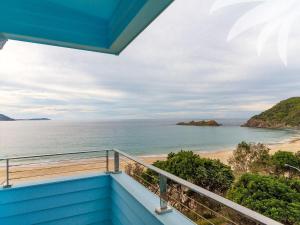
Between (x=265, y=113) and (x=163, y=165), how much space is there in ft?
184

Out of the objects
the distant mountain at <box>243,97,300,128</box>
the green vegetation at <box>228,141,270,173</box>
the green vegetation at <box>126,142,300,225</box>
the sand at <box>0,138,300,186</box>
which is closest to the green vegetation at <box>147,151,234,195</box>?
the green vegetation at <box>126,142,300,225</box>

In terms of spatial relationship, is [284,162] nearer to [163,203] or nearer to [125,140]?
[163,203]

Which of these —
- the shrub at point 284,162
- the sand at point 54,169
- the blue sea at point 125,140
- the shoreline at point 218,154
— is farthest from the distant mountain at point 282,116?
the shrub at point 284,162

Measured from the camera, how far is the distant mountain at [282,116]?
139 ft

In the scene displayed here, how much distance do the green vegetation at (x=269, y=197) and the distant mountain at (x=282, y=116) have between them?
135 ft

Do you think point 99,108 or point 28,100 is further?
point 99,108

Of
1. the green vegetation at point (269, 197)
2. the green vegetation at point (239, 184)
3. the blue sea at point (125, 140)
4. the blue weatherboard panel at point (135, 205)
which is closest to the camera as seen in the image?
the blue weatherboard panel at point (135, 205)

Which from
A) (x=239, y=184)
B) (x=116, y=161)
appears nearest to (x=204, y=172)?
(x=239, y=184)

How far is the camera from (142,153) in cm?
2378

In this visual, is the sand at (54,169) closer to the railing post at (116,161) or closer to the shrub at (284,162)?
the railing post at (116,161)

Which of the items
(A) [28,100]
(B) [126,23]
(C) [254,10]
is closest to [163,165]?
(C) [254,10]

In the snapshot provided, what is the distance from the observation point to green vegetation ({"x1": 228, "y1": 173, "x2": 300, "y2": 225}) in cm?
619

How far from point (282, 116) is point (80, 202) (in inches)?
2145

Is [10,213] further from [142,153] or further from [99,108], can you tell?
[99,108]
